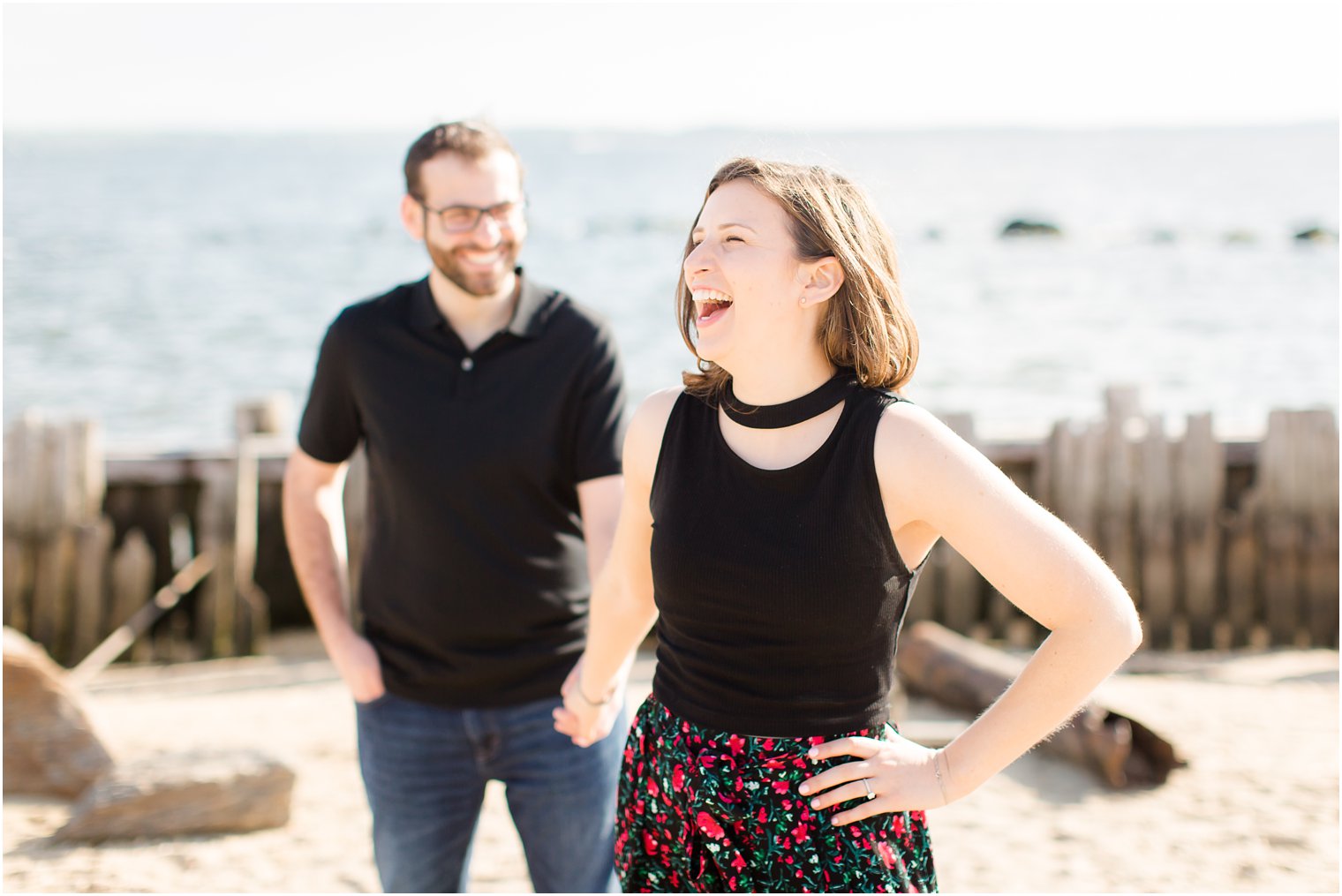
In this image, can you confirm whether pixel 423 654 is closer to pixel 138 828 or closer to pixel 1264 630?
pixel 138 828

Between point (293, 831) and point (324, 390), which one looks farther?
point (293, 831)

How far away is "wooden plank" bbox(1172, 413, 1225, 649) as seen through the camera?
7.14m

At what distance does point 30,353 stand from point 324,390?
20.7 meters

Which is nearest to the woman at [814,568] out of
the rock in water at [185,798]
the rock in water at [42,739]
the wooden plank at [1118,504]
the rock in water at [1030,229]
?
the rock in water at [185,798]

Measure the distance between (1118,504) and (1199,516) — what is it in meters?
0.50

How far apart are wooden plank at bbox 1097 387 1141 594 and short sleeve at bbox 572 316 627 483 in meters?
5.10

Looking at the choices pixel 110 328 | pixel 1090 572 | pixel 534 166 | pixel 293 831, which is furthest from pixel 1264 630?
pixel 534 166

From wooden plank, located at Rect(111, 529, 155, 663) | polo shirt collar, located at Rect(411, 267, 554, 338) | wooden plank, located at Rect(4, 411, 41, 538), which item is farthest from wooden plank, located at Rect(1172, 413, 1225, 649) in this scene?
wooden plank, located at Rect(4, 411, 41, 538)

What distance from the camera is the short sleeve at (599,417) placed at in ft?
9.11

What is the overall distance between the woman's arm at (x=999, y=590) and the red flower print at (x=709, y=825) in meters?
0.17

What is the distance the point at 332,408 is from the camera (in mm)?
2898

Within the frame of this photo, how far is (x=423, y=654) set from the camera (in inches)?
111

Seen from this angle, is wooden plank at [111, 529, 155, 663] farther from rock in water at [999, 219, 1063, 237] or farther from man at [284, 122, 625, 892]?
rock in water at [999, 219, 1063, 237]

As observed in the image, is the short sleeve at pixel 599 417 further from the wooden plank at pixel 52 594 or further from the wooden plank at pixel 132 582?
the wooden plank at pixel 52 594
